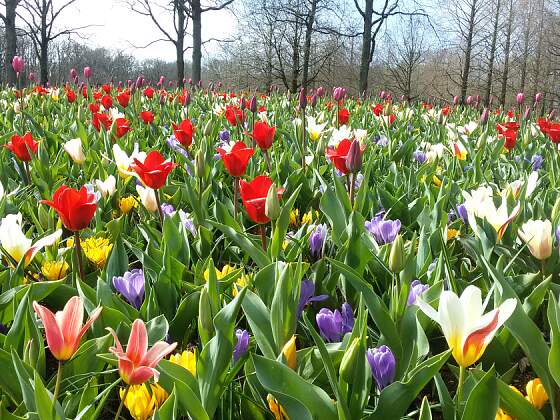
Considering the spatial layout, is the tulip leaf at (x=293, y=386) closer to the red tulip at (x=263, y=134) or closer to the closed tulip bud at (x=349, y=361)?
the closed tulip bud at (x=349, y=361)


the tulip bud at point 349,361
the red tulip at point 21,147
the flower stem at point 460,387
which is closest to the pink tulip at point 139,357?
the tulip bud at point 349,361

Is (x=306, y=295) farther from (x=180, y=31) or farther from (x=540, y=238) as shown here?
(x=180, y=31)

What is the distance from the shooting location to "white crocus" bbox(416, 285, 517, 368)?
0.68 meters

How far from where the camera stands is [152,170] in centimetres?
139

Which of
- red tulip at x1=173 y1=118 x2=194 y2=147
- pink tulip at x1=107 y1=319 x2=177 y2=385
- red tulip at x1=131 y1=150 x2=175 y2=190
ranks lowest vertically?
pink tulip at x1=107 y1=319 x2=177 y2=385

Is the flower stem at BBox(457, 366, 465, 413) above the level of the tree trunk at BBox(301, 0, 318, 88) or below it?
below

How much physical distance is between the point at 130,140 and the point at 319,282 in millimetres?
1875

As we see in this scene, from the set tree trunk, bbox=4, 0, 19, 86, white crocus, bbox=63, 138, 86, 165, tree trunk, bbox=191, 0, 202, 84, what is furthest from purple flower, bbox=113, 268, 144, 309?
tree trunk, bbox=191, 0, 202, 84

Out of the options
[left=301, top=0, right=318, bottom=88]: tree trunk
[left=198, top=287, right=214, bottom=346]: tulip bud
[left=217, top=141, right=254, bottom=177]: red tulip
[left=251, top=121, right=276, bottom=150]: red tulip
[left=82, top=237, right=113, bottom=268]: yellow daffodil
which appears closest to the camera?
[left=198, top=287, right=214, bottom=346]: tulip bud

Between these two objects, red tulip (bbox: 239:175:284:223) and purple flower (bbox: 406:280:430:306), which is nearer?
purple flower (bbox: 406:280:430:306)

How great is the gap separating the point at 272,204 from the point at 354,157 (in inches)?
18.8

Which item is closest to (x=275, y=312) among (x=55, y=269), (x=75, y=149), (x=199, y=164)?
(x=55, y=269)

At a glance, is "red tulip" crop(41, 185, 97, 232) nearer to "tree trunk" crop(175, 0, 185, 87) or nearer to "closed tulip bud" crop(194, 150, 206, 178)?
"closed tulip bud" crop(194, 150, 206, 178)

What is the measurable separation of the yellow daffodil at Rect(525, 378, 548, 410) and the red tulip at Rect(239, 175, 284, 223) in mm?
641
